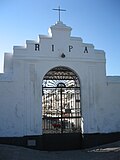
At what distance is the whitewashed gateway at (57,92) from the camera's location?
520 inches

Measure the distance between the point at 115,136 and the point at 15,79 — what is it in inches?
244

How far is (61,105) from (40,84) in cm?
161

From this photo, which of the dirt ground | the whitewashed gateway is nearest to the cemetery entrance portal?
the whitewashed gateway

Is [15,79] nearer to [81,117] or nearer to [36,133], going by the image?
[36,133]

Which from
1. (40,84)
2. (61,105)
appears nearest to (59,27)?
(40,84)

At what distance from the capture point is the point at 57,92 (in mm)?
14188

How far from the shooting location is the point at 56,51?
14.0 metres

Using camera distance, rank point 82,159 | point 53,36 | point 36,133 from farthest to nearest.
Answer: point 53,36 < point 36,133 < point 82,159

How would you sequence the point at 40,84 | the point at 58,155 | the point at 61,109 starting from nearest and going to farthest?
the point at 58,155, the point at 40,84, the point at 61,109

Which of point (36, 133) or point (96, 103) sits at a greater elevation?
point (96, 103)

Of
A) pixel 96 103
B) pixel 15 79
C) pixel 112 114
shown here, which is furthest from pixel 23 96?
pixel 112 114

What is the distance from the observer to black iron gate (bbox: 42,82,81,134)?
13.8m

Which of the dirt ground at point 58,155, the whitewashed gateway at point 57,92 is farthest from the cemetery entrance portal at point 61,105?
the dirt ground at point 58,155

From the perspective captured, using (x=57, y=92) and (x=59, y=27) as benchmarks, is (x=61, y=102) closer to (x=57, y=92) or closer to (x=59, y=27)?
(x=57, y=92)
